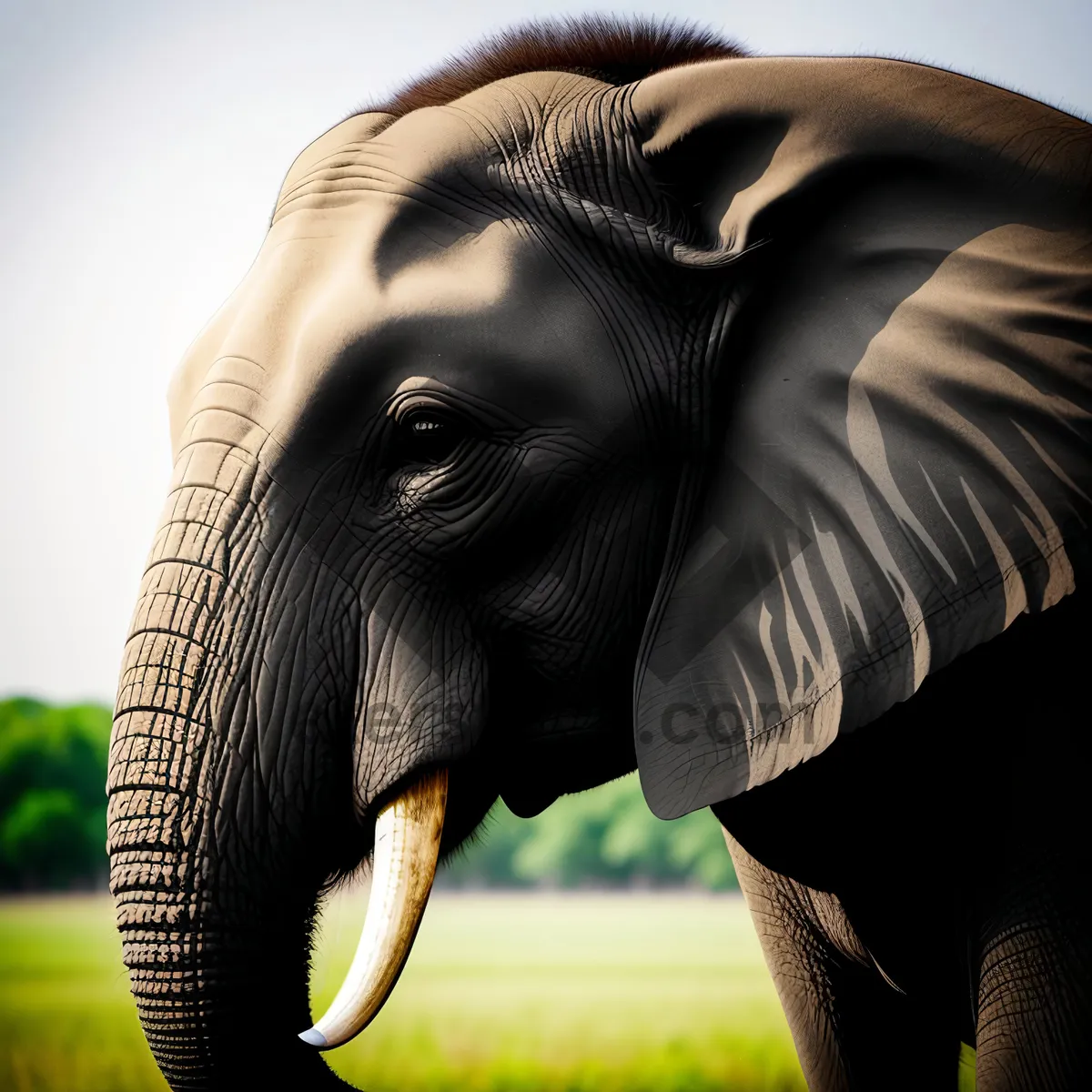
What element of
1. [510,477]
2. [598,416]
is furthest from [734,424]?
[510,477]

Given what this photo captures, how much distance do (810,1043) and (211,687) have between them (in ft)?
4.53

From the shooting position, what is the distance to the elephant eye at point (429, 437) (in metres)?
Answer: 1.34

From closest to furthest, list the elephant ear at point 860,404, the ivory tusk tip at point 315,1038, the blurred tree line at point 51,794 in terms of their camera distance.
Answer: the ivory tusk tip at point 315,1038 → the elephant ear at point 860,404 → the blurred tree line at point 51,794

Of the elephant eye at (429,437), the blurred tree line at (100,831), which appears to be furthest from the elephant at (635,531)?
the blurred tree line at (100,831)

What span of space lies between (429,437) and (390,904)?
0.49m

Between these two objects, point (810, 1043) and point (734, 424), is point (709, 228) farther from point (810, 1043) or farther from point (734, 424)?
point (810, 1043)

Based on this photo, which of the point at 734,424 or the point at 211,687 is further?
the point at 734,424

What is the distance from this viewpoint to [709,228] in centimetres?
147

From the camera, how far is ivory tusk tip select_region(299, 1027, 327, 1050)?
1206mm

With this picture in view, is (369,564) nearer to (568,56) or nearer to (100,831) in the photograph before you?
(568,56)

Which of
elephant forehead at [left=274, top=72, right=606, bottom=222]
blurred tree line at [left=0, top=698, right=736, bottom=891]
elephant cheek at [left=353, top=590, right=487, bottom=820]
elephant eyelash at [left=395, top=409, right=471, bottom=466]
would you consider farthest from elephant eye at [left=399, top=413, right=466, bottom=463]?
blurred tree line at [left=0, top=698, right=736, bottom=891]

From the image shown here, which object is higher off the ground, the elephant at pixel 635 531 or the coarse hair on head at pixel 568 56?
the coarse hair on head at pixel 568 56

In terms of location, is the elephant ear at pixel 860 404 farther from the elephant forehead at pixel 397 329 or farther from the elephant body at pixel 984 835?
the elephant forehead at pixel 397 329

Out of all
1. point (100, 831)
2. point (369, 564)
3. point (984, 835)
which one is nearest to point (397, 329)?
point (369, 564)
